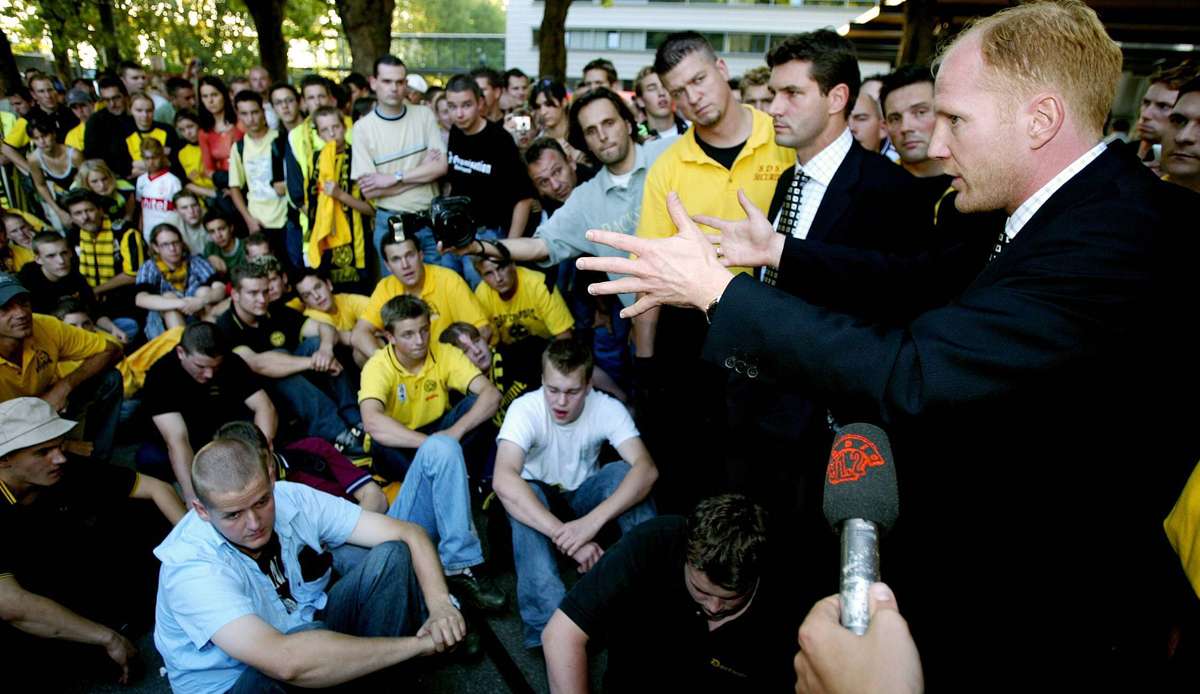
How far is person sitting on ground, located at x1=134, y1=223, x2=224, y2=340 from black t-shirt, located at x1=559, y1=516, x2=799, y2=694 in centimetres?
473

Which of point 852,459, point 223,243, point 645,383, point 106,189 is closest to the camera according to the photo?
point 852,459

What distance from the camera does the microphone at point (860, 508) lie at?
91 cm

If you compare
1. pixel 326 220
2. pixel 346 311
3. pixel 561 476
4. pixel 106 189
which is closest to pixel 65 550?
pixel 561 476

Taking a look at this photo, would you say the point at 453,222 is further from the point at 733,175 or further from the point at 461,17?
the point at 461,17

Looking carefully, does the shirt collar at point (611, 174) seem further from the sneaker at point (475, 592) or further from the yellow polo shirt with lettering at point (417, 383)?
the sneaker at point (475, 592)

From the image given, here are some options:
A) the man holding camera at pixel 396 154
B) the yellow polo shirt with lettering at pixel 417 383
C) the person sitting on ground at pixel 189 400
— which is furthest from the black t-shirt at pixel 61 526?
the man holding camera at pixel 396 154

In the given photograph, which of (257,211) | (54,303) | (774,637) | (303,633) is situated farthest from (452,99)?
(774,637)

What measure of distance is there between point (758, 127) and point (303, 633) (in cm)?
268

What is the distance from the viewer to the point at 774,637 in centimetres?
212

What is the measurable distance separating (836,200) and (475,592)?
7.49 ft

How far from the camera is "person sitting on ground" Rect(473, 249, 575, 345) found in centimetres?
487

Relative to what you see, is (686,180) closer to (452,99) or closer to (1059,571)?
(1059,571)

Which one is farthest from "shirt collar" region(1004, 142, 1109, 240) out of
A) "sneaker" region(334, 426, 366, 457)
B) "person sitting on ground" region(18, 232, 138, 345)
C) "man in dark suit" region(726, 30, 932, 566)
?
"person sitting on ground" region(18, 232, 138, 345)

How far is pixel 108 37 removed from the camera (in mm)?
15398
